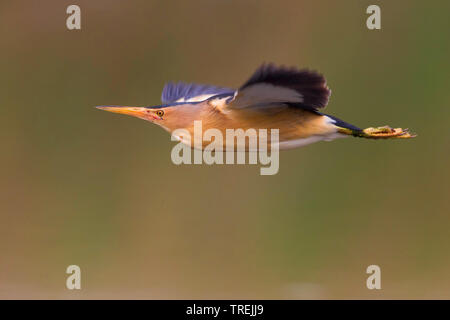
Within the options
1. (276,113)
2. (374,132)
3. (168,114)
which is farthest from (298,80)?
(168,114)

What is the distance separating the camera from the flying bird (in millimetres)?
1724

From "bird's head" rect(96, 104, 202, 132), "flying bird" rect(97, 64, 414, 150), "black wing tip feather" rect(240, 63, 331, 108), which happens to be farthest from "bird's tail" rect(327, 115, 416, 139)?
"bird's head" rect(96, 104, 202, 132)

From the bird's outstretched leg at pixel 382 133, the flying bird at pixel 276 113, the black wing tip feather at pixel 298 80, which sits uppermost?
the black wing tip feather at pixel 298 80

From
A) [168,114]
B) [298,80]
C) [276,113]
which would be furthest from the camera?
[168,114]

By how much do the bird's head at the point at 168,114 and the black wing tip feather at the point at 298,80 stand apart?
10.8 inches

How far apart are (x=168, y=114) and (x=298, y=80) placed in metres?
0.44

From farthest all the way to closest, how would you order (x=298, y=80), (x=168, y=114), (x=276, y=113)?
(x=168, y=114), (x=276, y=113), (x=298, y=80)

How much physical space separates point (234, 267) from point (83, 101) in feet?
4.90

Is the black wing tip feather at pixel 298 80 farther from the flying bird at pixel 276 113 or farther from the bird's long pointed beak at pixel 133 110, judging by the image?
the bird's long pointed beak at pixel 133 110

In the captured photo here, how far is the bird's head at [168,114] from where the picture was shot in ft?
6.32

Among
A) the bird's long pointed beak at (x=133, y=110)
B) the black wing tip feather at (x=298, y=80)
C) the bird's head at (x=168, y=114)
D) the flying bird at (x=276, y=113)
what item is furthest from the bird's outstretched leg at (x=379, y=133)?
the bird's long pointed beak at (x=133, y=110)

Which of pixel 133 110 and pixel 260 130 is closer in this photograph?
pixel 260 130

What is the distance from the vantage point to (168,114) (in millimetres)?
1961

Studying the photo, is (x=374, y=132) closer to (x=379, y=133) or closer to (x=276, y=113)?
(x=379, y=133)
